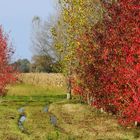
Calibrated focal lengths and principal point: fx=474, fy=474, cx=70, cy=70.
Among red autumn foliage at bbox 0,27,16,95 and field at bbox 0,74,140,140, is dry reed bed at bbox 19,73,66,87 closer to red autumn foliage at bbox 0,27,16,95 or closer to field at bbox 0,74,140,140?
red autumn foliage at bbox 0,27,16,95

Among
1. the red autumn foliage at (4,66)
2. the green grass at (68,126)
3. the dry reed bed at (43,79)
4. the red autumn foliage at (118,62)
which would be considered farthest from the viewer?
the dry reed bed at (43,79)

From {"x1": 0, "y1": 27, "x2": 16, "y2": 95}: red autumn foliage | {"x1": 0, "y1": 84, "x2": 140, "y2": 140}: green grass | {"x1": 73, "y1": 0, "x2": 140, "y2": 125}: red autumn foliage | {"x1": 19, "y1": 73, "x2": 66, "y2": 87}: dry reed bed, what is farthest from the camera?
{"x1": 19, "y1": 73, "x2": 66, "y2": 87}: dry reed bed

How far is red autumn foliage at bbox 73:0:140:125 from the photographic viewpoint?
3173 centimetres

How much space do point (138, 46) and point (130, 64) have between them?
1.36 metres

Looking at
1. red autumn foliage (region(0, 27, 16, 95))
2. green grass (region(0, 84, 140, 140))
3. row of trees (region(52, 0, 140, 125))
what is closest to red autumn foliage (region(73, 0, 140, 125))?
row of trees (region(52, 0, 140, 125))

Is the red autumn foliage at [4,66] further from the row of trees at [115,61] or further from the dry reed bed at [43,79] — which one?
the dry reed bed at [43,79]

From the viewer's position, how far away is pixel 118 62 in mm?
34781

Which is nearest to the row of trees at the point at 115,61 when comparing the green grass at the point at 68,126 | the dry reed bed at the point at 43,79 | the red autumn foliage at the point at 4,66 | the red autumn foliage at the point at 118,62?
the red autumn foliage at the point at 118,62

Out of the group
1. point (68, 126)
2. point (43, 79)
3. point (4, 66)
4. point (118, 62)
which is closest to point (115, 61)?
point (118, 62)

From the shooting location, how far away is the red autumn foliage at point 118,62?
3173cm

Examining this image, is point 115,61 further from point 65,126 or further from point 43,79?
point 43,79

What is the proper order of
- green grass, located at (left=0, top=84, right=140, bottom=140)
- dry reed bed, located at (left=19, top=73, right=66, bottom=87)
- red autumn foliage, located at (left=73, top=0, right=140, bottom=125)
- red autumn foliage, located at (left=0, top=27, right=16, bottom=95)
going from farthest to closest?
dry reed bed, located at (left=19, top=73, right=66, bottom=87) < red autumn foliage, located at (left=0, top=27, right=16, bottom=95) < red autumn foliage, located at (left=73, top=0, right=140, bottom=125) < green grass, located at (left=0, top=84, right=140, bottom=140)

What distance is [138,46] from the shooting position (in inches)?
1241

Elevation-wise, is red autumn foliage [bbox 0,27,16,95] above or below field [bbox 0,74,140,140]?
above
